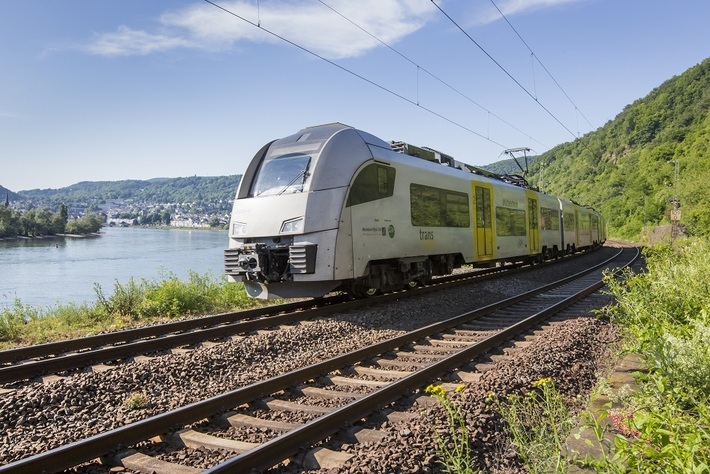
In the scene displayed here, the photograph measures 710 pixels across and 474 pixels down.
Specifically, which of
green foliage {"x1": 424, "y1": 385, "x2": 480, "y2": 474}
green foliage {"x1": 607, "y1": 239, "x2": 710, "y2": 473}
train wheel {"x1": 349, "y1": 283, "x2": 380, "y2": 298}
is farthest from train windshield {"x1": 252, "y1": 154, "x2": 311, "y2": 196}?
green foliage {"x1": 424, "y1": 385, "x2": 480, "y2": 474}

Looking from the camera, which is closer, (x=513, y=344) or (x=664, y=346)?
(x=664, y=346)

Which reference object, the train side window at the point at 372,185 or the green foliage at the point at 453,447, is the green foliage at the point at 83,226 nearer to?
the train side window at the point at 372,185

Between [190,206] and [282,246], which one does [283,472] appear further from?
[190,206]

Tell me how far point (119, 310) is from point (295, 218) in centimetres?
428

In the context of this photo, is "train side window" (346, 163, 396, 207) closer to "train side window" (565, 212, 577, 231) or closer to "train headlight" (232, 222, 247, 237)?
"train headlight" (232, 222, 247, 237)

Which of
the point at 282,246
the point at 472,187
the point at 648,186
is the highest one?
the point at 648,186

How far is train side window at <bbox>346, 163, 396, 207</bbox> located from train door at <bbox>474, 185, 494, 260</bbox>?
4.83 metres

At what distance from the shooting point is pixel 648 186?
274 feet

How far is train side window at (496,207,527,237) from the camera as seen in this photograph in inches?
651

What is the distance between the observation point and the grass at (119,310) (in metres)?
8.91

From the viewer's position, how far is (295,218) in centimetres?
942

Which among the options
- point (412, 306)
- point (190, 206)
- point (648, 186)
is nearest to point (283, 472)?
point (412, 306)

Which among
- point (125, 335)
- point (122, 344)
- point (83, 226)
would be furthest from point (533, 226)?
point (83, 226)

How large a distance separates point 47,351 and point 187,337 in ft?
5.64
